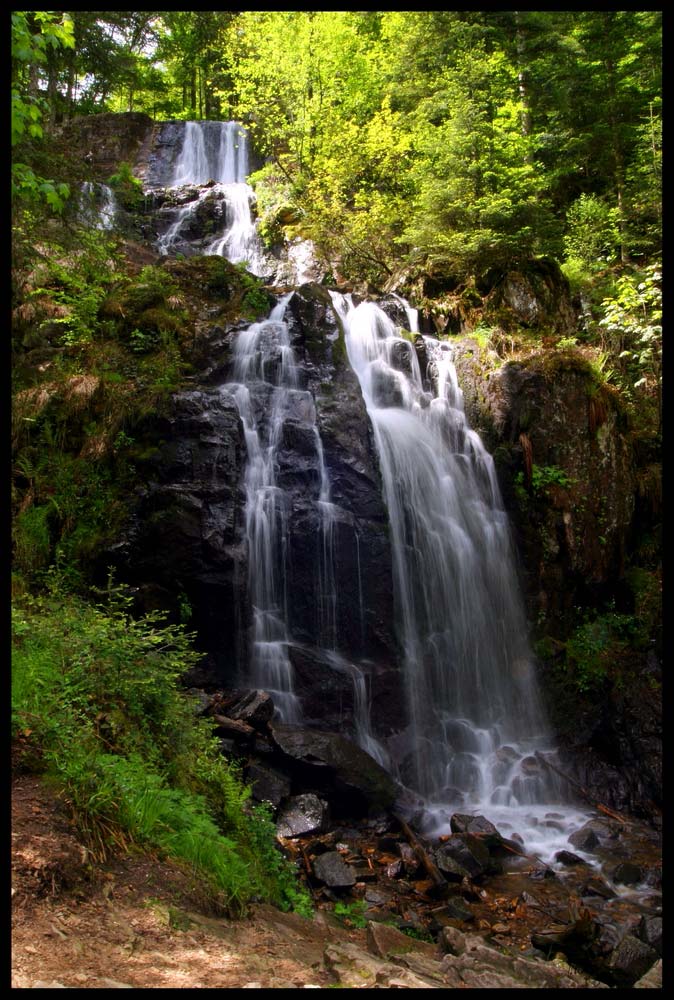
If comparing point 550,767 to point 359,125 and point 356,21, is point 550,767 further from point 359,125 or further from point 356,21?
point 356,21

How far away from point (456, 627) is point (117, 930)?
7.63 m

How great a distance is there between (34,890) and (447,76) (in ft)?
A: 60.4

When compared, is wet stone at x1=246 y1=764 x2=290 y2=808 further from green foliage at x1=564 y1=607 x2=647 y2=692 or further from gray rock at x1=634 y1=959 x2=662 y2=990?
green foliage at x1=564 y1=607 x2=647 y2=692

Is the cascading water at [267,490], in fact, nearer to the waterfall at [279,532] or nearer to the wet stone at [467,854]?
the waterfall at [279,532]

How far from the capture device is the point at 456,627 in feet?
32.4

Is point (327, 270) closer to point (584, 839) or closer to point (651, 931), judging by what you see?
point (584, 839)

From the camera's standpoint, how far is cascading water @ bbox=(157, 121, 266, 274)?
18031 millimetres

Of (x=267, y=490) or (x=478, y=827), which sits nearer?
(x=478, y=827)

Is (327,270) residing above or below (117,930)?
above

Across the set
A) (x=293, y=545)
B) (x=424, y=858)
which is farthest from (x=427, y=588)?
(x=424, y=858)

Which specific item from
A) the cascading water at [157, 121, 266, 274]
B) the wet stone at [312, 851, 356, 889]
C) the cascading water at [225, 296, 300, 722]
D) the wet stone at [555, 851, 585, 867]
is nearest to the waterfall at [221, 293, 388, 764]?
the cascading water at [225, 296, 300, 722]

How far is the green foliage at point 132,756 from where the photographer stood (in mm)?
3684

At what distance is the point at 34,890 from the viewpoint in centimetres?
294

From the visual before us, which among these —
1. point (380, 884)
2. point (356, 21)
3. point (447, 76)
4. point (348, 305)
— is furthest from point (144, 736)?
point (356, 21)
